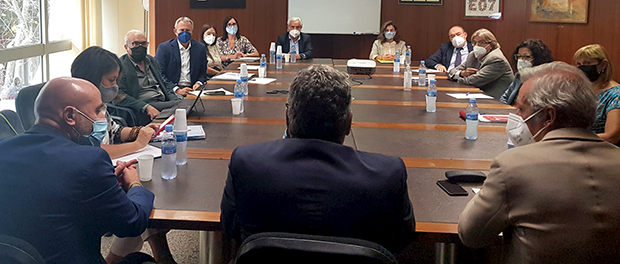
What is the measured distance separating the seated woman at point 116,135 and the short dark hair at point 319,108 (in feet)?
3.38

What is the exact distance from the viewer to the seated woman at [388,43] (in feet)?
25.2

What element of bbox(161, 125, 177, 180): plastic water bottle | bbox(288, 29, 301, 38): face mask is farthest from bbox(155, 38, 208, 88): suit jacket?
bbox(161, 125, 177, 180): plastic water bottle

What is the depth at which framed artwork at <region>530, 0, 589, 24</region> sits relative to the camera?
314 inches

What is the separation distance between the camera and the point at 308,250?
1176 millimetres

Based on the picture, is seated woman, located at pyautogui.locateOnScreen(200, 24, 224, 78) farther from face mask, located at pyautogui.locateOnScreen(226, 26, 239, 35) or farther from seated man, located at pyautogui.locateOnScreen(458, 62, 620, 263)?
seated man, located at pyautogui.locateOnScreen(458, 62, 620, 263)

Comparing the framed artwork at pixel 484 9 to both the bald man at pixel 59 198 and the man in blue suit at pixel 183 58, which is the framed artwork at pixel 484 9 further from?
the bald man at pixel 59 198

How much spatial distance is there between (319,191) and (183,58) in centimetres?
482

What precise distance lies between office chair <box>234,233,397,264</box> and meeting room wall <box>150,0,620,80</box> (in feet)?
26.1

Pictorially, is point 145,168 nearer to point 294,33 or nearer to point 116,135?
point 116,135

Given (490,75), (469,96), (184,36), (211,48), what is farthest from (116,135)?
(211,48)

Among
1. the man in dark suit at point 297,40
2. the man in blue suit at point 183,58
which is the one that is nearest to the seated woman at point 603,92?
the man in blue suit at point 183,58

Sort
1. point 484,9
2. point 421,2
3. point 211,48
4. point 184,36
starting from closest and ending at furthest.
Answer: point 184,36 → point 211,48 → point 484,9 → point 421,2

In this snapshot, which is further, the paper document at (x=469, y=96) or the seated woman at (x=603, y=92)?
the paper document at (x=469, y=96)

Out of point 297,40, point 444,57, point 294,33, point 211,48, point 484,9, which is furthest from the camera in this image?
point 484,9
